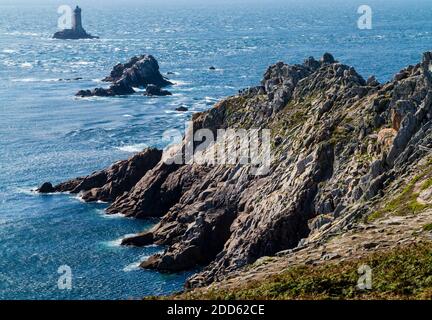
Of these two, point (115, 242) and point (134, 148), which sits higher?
point (134, 148)

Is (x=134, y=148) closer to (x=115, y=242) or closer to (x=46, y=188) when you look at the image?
(x=46, y=188)

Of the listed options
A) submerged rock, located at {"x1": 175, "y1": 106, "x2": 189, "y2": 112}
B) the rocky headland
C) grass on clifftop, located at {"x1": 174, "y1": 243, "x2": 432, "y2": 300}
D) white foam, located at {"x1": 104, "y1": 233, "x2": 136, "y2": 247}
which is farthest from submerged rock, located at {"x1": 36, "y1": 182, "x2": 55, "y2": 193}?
grass on clifftop, located at {"x1": 174, "y1": 243, "x2": 432, "y2": 300}

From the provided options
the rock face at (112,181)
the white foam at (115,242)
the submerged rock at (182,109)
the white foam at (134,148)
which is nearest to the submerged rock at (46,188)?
the rock face at (112,181)

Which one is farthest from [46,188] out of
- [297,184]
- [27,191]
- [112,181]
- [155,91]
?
[155,91]

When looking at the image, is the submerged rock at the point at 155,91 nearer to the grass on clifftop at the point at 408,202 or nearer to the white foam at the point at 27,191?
the white foam at the point at 27,191

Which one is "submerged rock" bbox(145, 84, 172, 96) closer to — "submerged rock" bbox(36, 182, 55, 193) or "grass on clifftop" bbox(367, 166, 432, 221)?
"submerged rock" bbox(36, 182, 55, 193)

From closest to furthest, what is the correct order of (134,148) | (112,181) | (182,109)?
(112,181), (134,148), (182,109)
